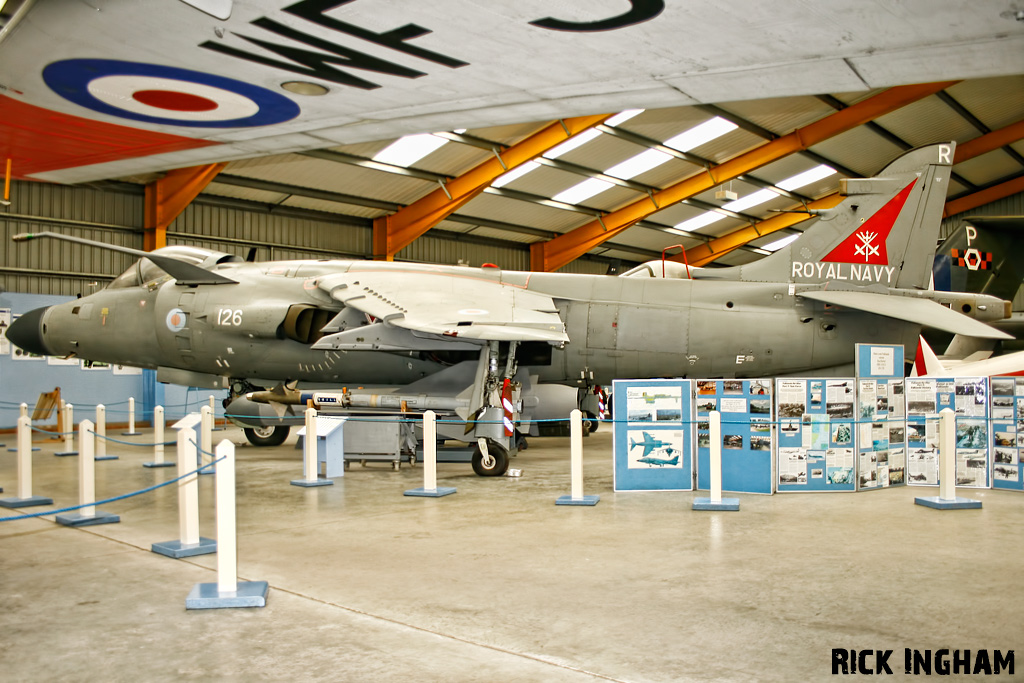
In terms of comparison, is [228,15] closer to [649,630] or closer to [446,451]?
[649,630]

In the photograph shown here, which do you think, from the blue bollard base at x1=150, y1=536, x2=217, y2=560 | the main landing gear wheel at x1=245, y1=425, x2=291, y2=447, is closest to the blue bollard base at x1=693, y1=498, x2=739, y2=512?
the blue bollard base at x1=150, y1=536, x2=217, y2=560

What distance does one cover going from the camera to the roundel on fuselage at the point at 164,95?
311cm

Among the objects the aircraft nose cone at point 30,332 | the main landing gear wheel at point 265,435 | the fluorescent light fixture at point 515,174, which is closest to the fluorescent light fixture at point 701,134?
the fluorescent light fixture at point 515,174

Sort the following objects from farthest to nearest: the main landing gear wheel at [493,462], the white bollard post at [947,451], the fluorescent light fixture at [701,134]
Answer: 1. the fluorescent light fixture at [701,134]
2. the main landing gear wheel at [493,462]
3. the white bollard post at [947,451]

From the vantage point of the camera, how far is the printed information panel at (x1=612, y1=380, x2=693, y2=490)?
9078 mm

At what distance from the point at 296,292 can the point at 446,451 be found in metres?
3.68

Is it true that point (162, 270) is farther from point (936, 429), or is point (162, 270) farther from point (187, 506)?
point (936, 429)

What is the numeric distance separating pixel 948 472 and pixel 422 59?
760 centimetres

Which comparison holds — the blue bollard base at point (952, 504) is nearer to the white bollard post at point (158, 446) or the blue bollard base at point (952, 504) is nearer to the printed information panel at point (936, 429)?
the printed information panel at point (936, 429)

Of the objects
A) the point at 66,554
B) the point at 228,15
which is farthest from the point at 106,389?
the point at 228,15

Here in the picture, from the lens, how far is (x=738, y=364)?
11.8m

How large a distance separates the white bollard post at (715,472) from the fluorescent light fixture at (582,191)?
1845cm

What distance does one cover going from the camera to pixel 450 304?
1085cm

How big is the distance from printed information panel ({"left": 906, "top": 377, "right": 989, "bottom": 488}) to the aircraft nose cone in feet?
48.6
